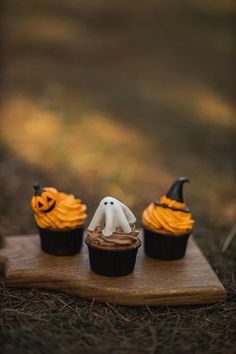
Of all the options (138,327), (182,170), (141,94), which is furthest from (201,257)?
(141,94)

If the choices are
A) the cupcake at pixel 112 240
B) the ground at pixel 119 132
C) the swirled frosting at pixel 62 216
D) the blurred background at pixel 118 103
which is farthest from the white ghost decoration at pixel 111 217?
the blurred background at pixel 118 103

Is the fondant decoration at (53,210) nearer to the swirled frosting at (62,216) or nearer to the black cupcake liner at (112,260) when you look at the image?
the swirled frosting at (62,216)

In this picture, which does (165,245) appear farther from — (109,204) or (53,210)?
(53,210)

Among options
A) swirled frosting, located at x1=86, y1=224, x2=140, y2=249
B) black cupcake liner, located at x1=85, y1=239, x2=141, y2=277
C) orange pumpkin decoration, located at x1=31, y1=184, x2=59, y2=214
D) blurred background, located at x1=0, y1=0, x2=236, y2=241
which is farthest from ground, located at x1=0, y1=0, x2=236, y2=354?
orange pumpkin decoration, located at x1=31, y1=184, x2=59, y2=214

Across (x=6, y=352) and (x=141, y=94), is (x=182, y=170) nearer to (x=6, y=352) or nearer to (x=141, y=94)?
(x=141, y=94)

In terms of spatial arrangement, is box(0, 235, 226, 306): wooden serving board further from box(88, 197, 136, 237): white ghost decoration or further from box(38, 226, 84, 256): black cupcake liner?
box(88, 197, 136, 237): white ghost decoration

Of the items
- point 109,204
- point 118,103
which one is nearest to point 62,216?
→ point 109,204
